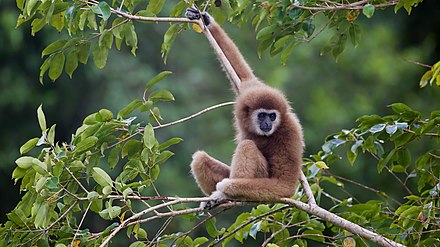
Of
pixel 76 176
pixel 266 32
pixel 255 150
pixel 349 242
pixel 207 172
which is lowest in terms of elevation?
pixel 349 242

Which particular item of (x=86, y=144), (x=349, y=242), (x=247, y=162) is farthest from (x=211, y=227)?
(x=86, y=144)

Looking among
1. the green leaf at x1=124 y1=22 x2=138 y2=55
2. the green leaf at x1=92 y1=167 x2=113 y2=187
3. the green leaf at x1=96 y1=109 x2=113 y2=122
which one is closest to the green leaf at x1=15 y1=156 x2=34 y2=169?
the green leaf at x1=92 y1=167 x2=113 y2=187

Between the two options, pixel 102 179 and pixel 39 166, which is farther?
pixel 102 179

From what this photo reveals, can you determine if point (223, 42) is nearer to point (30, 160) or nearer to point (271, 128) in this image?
point (271, 128)

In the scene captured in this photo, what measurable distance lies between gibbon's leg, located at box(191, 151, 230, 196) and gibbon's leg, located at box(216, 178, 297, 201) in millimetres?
540

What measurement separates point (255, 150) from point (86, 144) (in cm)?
171

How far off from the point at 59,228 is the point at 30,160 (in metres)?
0.66

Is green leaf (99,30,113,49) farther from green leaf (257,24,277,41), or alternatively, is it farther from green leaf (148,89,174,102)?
green leaf (257,24,277,41)

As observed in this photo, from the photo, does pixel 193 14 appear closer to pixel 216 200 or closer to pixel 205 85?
Answer: pixel 216 200

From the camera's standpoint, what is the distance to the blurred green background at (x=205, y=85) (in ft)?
46.2

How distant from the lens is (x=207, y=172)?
20.1 ft

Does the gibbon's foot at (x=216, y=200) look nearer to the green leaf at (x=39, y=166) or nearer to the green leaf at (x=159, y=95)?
the green leaf at (x=159, y=95)

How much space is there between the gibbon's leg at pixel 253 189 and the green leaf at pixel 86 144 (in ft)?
4.59

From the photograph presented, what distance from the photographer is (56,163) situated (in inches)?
170
